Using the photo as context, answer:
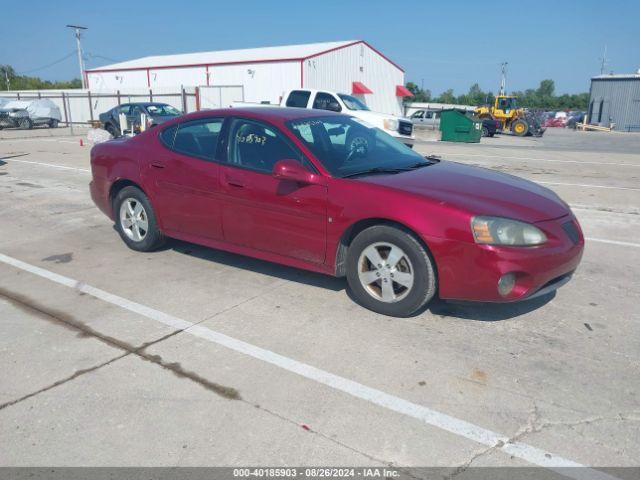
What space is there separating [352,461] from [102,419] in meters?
1.37

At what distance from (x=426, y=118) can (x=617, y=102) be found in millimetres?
20881

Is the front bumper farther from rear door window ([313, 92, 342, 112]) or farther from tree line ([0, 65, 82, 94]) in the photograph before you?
tree line ([0, 65, 82, 94])

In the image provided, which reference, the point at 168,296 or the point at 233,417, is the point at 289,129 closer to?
the point at 168,296

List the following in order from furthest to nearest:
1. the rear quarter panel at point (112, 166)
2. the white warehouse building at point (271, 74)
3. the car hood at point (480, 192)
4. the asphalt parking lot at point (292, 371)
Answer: the white warehouse building at point (271, 74)
the rear quarter panel at point (112, 166)
the car hood at point (480, 192)
the asphalt parking lot at point (292, 371)

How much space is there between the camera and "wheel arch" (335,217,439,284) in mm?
3836

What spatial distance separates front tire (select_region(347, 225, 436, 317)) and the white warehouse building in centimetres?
2660

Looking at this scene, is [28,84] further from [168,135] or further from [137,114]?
[168,135]

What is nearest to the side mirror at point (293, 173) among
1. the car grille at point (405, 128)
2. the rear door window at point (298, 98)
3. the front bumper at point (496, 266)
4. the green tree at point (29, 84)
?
the front bumper at point (496, 266)

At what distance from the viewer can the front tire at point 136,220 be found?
18.2ft

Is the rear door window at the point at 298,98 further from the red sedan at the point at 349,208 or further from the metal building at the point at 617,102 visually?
the metal building at the point at 617,102

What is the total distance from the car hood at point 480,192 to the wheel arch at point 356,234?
0.27 metres

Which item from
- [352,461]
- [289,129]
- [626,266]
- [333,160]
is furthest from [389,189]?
[626,266]

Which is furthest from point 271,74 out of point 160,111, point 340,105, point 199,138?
point 199,138

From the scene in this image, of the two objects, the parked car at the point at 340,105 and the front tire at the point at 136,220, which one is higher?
the parked car at the point at 340,105
